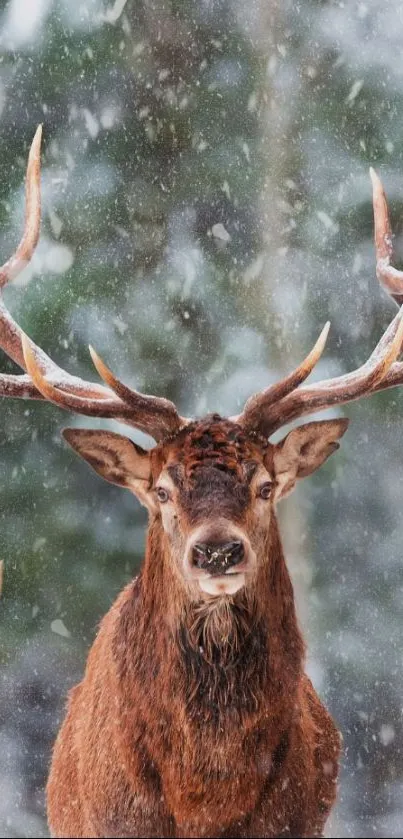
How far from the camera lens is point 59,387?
17.2 ft

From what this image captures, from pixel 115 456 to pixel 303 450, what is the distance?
0.71m

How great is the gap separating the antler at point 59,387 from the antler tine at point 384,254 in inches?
58.4

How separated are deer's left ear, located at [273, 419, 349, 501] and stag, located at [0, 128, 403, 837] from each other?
0.02 m

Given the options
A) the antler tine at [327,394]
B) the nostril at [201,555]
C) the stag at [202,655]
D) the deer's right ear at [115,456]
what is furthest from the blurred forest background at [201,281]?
the nostril at [201,555]

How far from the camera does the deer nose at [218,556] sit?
4145 mm

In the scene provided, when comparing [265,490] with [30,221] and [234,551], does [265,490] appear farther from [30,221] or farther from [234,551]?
[30,221]

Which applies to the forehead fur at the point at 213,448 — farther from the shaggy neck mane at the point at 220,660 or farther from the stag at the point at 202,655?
the shaggy neck mane at the point at 220,660

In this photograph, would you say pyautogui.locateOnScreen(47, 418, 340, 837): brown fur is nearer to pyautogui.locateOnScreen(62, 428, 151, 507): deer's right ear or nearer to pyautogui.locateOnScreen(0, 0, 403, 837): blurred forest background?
pyautogui.locateOnScreen(62, 428, 151, 507): deer's right ear

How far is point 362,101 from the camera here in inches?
432

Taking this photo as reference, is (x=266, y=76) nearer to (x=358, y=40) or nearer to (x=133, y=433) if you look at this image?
→ (x=358, y=40)

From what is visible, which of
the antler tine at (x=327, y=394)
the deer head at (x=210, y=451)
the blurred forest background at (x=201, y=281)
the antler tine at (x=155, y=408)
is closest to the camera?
the deer head at (x=210, y=451)

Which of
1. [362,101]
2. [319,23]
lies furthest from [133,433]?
[319,23]

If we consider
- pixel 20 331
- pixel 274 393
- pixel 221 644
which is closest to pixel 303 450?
pixel 274 393

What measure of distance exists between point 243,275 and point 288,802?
6.65 m
